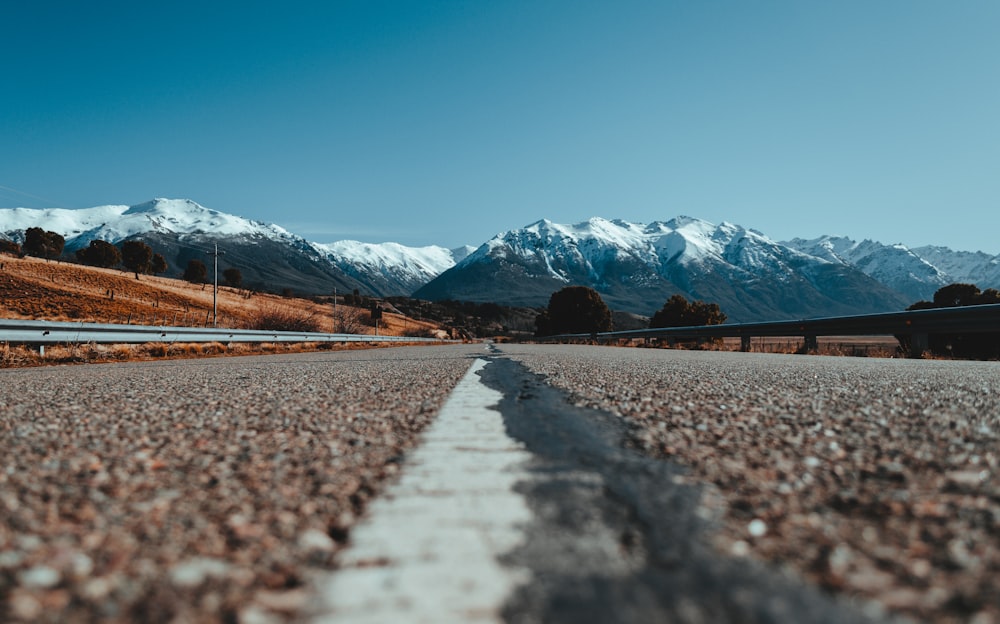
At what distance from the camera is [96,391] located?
14.6ft

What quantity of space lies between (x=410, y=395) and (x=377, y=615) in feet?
10.2

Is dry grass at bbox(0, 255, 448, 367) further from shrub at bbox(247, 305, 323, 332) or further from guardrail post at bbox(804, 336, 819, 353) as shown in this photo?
guardrail post at bbox(804, 336, 819, 353)

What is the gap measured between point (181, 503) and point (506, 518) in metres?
0.93

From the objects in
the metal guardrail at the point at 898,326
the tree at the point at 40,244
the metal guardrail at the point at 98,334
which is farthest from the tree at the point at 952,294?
the tree at the point at 40,244

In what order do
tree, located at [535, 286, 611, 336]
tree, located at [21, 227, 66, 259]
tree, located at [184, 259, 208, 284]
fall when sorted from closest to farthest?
tree, located at [535, 286, 611, 336] → tree, located at [184, 259, 208, 284] → tree, located at [21, 227, 66, 259]

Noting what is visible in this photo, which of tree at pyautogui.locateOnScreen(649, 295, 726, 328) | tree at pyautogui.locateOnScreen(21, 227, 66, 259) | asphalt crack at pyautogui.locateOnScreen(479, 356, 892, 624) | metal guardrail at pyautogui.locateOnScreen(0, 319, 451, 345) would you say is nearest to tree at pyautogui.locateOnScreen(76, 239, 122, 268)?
tree at pyautogui.locateOnScreen(21, 227, 66, 259)

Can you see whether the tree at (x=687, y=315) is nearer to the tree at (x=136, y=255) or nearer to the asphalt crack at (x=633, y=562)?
the asphalt crack at (x=633, y=562)

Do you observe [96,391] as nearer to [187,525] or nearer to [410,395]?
[410,395]

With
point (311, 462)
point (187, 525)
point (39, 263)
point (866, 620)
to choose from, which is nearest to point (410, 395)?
point (311, 462)

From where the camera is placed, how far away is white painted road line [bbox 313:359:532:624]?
943mm

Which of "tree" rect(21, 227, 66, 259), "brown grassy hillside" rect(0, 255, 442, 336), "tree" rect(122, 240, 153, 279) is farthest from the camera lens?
"tree" rect(21, 227, 66, 259)

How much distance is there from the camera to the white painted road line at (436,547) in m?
0.94

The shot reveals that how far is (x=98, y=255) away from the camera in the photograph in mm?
94125

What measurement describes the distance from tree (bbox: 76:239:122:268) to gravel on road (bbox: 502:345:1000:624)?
11463 cm
